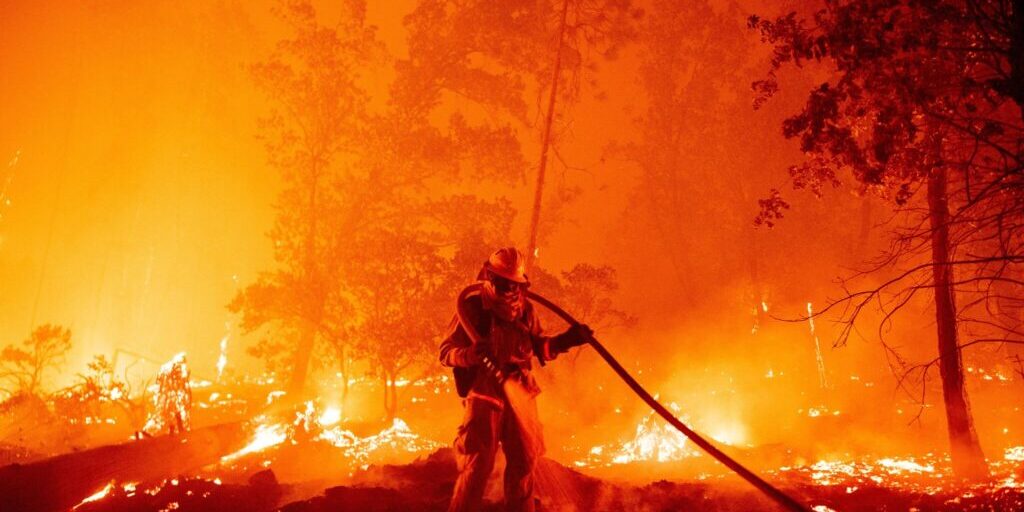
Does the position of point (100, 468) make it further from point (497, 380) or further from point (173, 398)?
point (497, 380)

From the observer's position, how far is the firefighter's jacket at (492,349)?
5016 mm

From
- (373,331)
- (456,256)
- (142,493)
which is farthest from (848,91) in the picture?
(373,331)

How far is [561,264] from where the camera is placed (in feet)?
151

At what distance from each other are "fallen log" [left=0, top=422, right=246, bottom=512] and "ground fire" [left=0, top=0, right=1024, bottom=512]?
1.6 inches

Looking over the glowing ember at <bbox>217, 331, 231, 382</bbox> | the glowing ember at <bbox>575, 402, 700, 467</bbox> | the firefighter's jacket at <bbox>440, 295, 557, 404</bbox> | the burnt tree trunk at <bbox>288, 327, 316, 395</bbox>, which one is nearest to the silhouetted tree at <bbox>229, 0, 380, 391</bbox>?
the burnt tree trunk at <bbox>288, 327, 316, 395</bbox>

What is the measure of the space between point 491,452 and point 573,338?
122cm

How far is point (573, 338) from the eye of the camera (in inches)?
203

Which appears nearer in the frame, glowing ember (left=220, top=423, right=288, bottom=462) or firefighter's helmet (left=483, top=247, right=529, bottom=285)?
firefighter's helmet (left=483, top=247, right=529, bottom=285)

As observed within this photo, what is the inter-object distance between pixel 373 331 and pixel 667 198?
2179 cm

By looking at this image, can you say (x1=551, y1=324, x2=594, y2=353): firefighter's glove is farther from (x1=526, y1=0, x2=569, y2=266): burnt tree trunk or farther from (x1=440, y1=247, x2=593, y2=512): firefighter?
(x1=526, y1=0, x2=569, y2=266): burnt tree trunk

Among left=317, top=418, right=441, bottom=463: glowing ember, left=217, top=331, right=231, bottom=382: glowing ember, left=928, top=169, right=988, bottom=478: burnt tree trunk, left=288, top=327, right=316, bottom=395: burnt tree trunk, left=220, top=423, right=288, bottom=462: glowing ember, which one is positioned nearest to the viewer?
left=928, top=169, right=988, bottom=478: burnt tree trunk

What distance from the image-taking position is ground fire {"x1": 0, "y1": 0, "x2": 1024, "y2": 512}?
577 centimetres

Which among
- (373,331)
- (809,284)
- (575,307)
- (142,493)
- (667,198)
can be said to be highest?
(667,198)

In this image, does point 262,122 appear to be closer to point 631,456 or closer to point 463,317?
point 631,456
